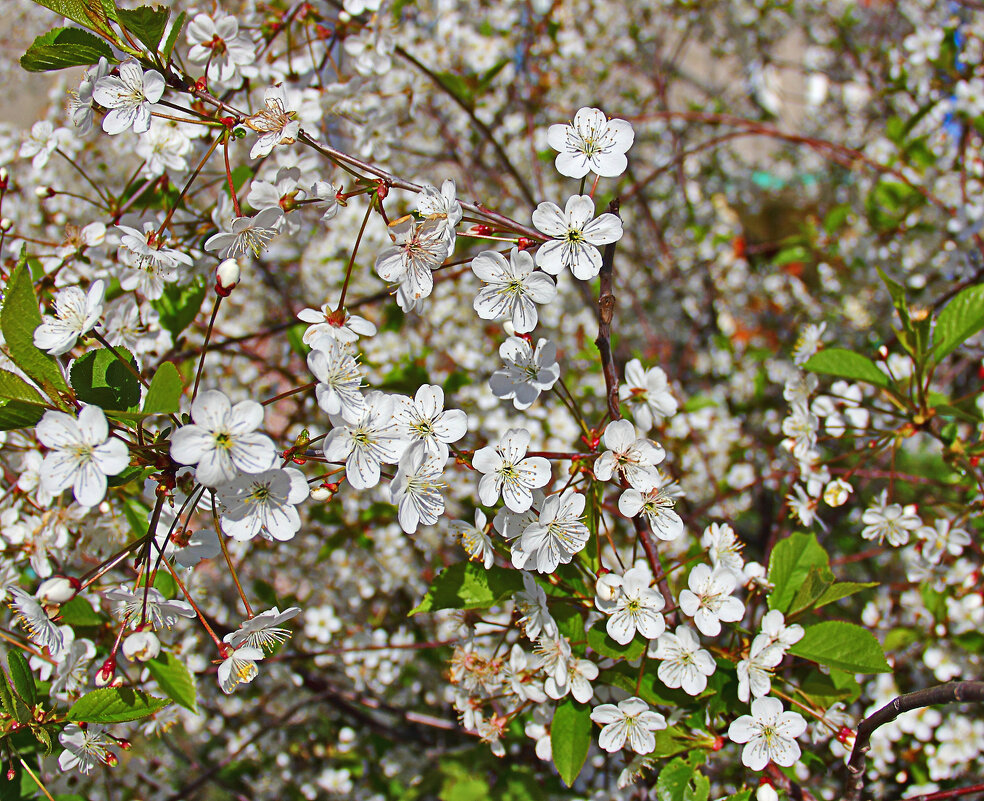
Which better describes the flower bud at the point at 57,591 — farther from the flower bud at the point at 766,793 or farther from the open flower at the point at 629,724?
the flower bud at the point at 766,793

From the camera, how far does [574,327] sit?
3.75 meters

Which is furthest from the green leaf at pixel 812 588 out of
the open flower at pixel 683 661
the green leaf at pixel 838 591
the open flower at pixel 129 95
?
the open flower at pixel 129 95

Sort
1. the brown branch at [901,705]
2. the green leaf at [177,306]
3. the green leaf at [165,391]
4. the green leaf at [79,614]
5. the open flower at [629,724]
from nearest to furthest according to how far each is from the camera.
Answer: the brown branch at [901,705], the green leaf at [165,391], the open flower at [629,724], the green leaf at [79,614], the green leaf at [177,306]

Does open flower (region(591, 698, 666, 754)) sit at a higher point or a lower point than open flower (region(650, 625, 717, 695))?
lower

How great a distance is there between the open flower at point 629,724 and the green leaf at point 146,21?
1.50 m

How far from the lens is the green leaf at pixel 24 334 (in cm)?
114

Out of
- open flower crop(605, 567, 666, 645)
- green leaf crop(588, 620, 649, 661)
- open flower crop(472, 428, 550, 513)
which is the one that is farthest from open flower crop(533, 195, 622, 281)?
green leaf crop(588, 620, 649, 661)

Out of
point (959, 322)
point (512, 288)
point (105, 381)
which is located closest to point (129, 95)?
point (105, 381)

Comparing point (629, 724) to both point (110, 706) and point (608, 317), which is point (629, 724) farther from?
point (110, 706)

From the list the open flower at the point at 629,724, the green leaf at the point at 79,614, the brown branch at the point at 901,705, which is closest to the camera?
the brown branch at the point at 901,705

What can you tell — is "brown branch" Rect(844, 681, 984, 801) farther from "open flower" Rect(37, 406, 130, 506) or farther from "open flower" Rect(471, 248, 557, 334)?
"open flower" Rect(37, 406, 130, 506)

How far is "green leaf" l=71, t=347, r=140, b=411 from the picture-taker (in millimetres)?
1183

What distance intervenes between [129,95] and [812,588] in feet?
5.50

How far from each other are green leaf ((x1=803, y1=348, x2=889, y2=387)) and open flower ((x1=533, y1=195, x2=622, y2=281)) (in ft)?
2.63
